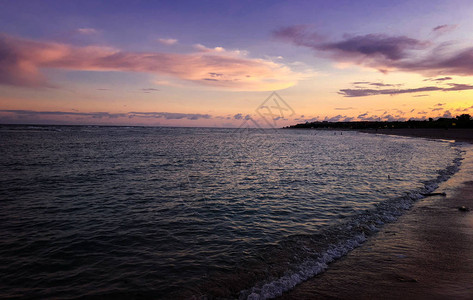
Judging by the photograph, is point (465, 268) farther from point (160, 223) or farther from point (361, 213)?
point (160, 223)

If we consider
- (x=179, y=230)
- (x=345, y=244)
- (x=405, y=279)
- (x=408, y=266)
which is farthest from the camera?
(x=179, y=230)

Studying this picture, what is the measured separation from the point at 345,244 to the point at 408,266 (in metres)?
2.31

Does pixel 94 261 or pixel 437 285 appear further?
pixel 94 261

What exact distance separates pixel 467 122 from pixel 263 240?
185m

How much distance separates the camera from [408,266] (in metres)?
8.31

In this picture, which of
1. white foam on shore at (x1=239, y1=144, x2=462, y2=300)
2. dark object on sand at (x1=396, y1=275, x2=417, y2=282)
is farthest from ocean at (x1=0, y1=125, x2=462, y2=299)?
dark object on sand at (x1=396, y1=275, x2=417, y2=282)

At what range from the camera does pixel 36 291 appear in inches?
283

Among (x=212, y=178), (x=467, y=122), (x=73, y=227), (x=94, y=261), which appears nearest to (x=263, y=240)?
(x=94, y=261)

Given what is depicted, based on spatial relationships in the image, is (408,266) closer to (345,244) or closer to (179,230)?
(345,244)

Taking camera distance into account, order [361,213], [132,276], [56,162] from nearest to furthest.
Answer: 1. [132,276]
2. [361,213]
3. [56,162]

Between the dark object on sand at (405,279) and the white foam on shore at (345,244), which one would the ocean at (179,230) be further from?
the dark object on sand at (405,279)

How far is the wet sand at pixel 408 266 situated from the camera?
7.00 m

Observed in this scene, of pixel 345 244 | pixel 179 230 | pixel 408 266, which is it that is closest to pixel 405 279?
pixel 408 266

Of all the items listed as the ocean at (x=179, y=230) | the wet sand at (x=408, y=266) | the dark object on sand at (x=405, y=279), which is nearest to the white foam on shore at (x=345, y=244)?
the ocean at (x=179, y=230)
